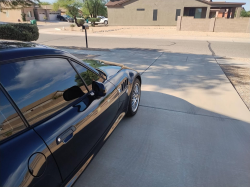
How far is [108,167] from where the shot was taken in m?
2.43

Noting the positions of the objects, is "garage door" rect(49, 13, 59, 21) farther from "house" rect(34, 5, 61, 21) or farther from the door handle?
the door handle

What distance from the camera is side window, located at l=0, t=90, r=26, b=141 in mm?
1312

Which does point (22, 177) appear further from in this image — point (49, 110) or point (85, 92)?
point (85, 92)

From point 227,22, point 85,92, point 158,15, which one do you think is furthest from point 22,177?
point 158,15

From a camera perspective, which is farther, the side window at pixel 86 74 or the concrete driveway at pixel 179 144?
the concrete driveway at pixel 179 144

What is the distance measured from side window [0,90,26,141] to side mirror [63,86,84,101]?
548mm

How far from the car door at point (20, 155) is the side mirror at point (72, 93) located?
54cm

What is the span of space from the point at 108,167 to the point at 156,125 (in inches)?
49.5

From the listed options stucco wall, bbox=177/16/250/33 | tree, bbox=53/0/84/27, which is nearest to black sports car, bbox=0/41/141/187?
stucco wall, bbox=177/16/250/33

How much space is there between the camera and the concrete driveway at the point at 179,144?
2.29 metres

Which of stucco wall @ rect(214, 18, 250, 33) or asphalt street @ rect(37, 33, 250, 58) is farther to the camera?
stucco wall @ rect(214, 18, 250, 33)

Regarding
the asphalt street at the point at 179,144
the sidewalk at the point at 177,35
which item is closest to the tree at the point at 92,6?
the sidewalk at the point at 177,35

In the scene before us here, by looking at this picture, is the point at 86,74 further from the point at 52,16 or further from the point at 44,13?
the point at 52,16

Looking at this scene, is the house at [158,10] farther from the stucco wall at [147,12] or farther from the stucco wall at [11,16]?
the stucco wall at [11,16]
